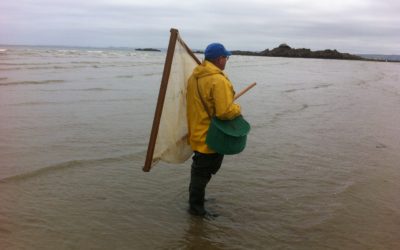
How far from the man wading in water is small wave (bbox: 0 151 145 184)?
2.29m

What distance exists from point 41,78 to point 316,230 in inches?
605

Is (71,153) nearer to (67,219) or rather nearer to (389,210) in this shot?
(67,219)

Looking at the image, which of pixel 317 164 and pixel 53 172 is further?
pixel 317 164

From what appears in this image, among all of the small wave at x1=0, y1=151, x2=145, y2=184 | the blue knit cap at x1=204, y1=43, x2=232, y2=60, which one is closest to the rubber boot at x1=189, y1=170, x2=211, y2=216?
the blue knit cap at x1=204, y1=43, x2=232, y2=60

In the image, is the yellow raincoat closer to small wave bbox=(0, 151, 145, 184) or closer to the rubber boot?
the rubber boot

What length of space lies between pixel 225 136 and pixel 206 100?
44 cm

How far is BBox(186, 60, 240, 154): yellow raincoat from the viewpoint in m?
4.60

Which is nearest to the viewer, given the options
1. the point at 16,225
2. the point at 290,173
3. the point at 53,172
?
the point at 16,225

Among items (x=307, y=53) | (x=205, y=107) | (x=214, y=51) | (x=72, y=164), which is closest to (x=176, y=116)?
(x=205, y=107)

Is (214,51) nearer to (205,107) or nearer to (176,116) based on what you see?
(205,107)

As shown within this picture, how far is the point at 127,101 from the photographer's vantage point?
13.2 m

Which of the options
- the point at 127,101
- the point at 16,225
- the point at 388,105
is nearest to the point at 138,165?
the point at 16,225

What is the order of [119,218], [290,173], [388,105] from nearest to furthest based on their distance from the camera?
[119,218] < [290,173] < [388,105]

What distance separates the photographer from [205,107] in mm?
4758
